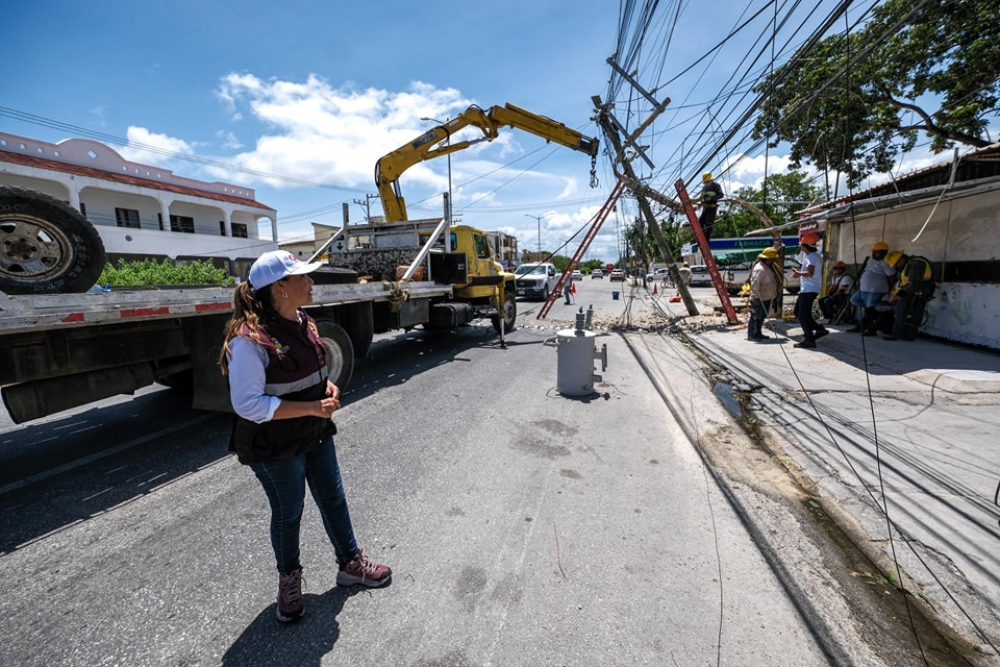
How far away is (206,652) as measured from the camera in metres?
1.86

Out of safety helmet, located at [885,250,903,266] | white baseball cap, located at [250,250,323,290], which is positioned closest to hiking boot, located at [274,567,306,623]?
white baseball cap, located at [250,250,323,290]

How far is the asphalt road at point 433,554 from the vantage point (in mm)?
1895

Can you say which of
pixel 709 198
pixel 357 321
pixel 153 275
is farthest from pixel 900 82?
pixel 153 275

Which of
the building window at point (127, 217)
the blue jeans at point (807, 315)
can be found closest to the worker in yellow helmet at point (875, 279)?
the blue jeans at point (807, 315)

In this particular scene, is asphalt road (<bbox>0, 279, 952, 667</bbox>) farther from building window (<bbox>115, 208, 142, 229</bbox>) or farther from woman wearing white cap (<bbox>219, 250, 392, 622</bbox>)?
building window (<bbox>115, 208, 142, 229</bbox>)

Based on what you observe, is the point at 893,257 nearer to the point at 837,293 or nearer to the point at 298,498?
the point at 837,293

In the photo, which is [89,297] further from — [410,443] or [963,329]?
[963,329]

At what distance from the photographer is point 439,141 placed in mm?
10445

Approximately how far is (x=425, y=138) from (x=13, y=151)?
2067cm

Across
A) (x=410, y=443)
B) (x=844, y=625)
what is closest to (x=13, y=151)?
(x=410, y=443)

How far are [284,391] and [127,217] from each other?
27.8 m

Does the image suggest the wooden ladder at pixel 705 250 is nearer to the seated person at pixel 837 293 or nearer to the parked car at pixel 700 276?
the seated person at pixel 837 293

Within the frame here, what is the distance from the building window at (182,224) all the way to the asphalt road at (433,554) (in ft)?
81.1

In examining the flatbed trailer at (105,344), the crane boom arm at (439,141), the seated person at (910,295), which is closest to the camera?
the flatbed trailer at (105,344)
